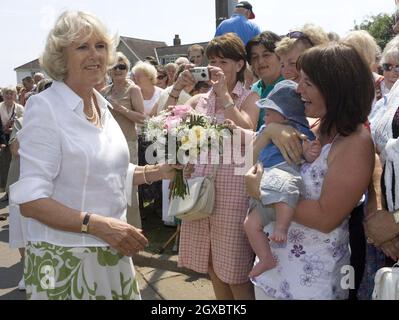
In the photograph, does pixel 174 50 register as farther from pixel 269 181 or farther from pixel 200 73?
pixel 269 181

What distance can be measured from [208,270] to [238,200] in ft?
1.93

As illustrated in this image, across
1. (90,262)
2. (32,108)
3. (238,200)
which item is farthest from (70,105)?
(238,200)

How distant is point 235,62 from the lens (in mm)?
3338

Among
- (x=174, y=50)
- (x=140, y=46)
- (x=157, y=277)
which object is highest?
(x=140, y=46)

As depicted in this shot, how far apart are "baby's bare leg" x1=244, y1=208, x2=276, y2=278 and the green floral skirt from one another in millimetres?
705

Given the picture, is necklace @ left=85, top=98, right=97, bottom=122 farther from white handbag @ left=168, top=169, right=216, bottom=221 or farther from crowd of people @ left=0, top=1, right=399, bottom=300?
white handbag @ left=168, top=169, right=216, bottom=221

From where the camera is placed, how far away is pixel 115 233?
2102 millimetres

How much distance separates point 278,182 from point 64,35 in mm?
1266

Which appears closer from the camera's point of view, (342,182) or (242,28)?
(342,182)

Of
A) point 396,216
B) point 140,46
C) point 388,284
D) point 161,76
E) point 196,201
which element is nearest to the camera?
point 388,284

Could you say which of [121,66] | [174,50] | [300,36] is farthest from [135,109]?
[174,50]

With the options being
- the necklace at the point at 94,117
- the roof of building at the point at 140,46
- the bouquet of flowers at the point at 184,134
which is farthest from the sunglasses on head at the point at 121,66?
the roof of building at the point at 140,46

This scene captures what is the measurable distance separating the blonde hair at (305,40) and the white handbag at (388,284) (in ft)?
6.05

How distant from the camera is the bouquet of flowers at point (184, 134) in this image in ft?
8.55
